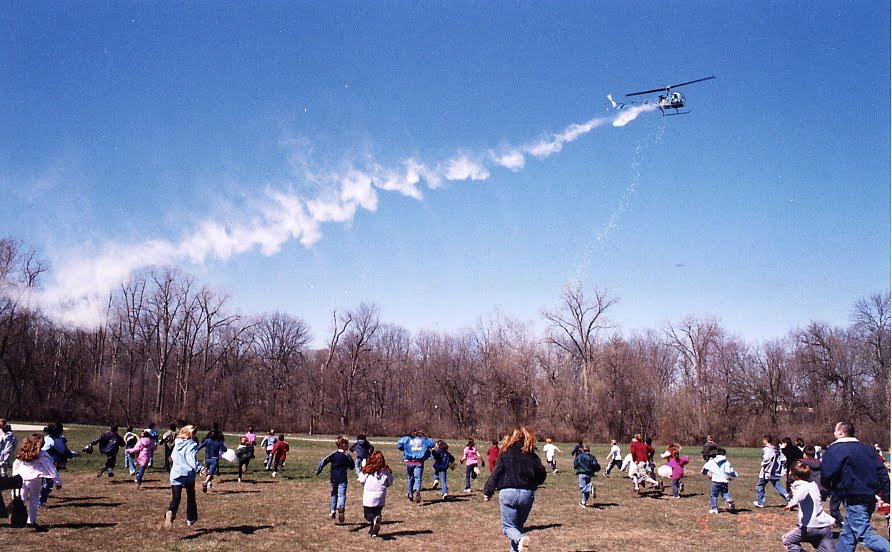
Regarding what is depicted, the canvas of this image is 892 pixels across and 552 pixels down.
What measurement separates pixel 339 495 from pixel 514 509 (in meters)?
5.71

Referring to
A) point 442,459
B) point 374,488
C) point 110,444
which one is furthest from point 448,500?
point 110,444

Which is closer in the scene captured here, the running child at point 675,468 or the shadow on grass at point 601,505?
the shadow on grass at point 601,505

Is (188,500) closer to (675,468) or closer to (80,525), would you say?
(80,525)

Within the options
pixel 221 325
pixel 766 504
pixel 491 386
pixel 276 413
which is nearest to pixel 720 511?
pixel 766 504

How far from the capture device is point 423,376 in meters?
82.9

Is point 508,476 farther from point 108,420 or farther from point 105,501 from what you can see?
point 108,420

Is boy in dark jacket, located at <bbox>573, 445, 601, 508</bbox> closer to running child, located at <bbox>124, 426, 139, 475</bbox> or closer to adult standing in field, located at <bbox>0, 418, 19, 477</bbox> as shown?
adult standing in field, located at <bbox>0, 418, 19, 477</bbox>

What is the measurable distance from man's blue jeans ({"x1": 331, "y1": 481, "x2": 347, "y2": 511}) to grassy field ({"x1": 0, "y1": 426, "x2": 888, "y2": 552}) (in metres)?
0.44

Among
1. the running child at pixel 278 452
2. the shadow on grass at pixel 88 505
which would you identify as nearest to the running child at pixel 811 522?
the shadow on grass at pixel 88 505

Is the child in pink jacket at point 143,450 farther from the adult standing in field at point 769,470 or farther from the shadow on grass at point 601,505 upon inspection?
the adult standing in field at point 769,470

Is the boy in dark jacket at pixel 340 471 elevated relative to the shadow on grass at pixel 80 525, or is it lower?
elevated

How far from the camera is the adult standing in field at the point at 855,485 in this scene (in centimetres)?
866

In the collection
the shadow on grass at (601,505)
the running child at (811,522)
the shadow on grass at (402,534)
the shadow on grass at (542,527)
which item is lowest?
the shadow on grass at (601,505)

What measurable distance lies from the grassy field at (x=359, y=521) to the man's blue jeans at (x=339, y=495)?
0.44m
